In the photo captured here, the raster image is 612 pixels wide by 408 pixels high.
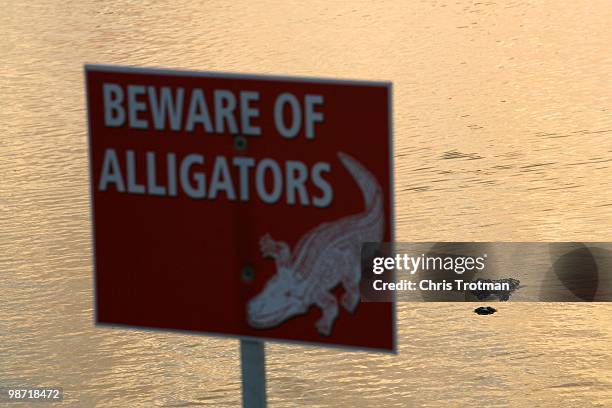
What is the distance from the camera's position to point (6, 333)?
5113 mm

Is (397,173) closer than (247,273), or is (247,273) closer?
(247,273)

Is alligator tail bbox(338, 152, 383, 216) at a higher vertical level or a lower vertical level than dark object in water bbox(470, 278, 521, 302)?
higher

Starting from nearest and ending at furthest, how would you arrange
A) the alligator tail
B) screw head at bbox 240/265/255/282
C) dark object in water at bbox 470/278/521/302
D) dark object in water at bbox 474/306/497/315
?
the alligator tail < screw head at bbox 240/265/255/282 < dark object in water at bbox 474/306/497/315 < dark object in water at bbox 470/278/521/302

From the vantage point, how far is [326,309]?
203 centimetres

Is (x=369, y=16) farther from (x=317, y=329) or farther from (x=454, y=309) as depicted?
(x=317, y=329)

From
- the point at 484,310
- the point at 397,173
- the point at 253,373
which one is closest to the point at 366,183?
the point at 253,373

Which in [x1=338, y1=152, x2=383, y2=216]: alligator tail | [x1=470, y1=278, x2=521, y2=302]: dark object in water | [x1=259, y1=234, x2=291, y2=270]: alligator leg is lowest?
[x1=470, y1=278, x2=521, y2=302]: dark object in water

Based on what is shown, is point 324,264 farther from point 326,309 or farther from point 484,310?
point 484,310

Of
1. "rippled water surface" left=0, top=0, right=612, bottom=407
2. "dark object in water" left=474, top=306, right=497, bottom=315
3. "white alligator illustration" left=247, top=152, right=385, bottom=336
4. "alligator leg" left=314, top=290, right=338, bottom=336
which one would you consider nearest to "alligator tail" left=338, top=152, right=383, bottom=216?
"white alligator illustration" left=247, top=152, right=385, bottom=336

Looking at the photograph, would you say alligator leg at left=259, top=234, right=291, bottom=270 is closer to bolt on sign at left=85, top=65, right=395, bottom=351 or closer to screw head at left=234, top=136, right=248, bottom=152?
bolt on sign at left=85, top=65, right=395, bottom=351

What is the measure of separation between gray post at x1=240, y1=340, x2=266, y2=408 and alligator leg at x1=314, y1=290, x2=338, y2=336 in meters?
0.13

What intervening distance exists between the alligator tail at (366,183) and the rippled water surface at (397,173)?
243 centimetres

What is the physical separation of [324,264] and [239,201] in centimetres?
17

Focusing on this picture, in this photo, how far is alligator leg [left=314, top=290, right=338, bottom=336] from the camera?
2.03 metres
